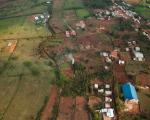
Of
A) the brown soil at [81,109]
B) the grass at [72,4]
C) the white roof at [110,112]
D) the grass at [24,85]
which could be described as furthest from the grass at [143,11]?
the white roof at [110,112]

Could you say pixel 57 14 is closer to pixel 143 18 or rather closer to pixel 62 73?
pixel 143 18

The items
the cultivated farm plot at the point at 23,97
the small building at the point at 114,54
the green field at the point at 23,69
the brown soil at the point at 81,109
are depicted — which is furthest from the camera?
the small building at the point at 114,54

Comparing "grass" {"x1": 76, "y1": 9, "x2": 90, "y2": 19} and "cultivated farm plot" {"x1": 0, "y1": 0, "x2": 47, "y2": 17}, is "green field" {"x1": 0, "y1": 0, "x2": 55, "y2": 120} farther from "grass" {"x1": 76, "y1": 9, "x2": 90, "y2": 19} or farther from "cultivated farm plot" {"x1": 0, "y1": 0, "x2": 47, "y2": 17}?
"grass" {"x1": 76, "y1": 9, "x2": 90, "y2": 19}

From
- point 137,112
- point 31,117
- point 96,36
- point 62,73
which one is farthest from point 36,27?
point 137,112

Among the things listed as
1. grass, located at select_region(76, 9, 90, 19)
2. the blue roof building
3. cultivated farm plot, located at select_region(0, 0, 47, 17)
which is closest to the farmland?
grass, located at select_region(76, 9, 90, 19)

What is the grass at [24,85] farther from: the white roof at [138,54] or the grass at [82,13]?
the grass at [82,13]

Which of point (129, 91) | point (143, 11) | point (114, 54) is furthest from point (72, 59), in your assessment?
point (143, 11)

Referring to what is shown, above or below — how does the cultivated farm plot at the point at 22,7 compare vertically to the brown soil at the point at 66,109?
below
